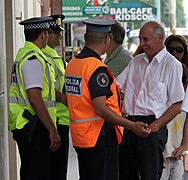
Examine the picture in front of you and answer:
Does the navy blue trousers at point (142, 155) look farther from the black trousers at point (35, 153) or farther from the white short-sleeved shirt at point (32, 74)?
the white short-sleeved shirt at point (32, 74)

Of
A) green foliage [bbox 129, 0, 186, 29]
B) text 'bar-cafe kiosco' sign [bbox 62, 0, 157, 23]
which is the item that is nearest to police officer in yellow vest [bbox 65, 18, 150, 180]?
text 'bar-cafe kiosco' sign [bbox 62, 0, 157, 23]

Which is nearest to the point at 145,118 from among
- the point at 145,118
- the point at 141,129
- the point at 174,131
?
the point at 145,118

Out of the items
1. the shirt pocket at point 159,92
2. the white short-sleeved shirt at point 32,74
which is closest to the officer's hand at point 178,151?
the shirt pocket at point 159,92

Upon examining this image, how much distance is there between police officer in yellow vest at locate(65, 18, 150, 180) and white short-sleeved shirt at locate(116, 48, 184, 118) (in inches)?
21.6

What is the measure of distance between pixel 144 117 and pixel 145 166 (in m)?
0.50

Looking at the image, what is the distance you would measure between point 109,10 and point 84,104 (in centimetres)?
1703

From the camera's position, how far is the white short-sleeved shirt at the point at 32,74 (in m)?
6.79

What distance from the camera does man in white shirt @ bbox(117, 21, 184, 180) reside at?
7172 millimetres

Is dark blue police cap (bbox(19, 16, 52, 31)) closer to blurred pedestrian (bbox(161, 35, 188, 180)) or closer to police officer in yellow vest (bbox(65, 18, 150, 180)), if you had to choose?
police officer in yellow vest (bbox(65, 18, 150, 180))

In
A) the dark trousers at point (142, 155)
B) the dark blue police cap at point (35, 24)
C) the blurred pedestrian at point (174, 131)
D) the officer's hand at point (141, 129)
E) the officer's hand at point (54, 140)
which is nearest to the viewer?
the officer's hand at point (141, 129)

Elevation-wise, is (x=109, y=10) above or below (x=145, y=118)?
above

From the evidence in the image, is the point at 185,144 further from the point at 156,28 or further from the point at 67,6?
the point at 67,6

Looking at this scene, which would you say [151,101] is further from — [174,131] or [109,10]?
[109,10]

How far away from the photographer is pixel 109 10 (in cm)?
2336
